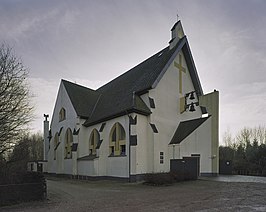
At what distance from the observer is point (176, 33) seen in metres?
31.0

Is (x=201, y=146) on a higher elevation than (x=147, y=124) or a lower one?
lower

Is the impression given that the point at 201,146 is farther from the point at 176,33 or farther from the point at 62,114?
the point at 62,114

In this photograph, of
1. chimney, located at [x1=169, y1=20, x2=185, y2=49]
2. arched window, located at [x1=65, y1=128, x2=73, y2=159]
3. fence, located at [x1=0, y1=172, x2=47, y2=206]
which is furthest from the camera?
arched window, located at [x1=65, y1=128, x2=73, y2=159]

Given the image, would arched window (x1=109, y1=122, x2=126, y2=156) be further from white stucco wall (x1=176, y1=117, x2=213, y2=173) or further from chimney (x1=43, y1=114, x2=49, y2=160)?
chimney (x1=43, y1=114, x2=49, y2=160)

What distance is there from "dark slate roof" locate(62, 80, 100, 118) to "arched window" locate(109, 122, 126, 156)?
6.53 metres

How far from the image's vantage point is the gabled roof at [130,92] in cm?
2672

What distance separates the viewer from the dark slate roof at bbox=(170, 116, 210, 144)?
26986 millimetres

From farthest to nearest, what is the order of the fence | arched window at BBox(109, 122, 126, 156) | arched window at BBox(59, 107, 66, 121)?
arched window at BBox(59, 107, 66, 121)
arched window at BBox(109, 122, 126, 156)
the fence

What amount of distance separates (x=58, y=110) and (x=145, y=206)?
95.7 feet

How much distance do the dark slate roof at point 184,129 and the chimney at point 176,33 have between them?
885 cm

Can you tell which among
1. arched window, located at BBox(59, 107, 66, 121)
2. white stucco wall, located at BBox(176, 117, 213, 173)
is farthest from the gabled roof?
white stucco wall, located at BBox(176, 117, 213, 173)

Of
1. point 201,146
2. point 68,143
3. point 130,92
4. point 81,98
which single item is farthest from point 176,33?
point 68,143

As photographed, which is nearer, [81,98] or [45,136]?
[81,98]

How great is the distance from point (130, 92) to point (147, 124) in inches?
177
